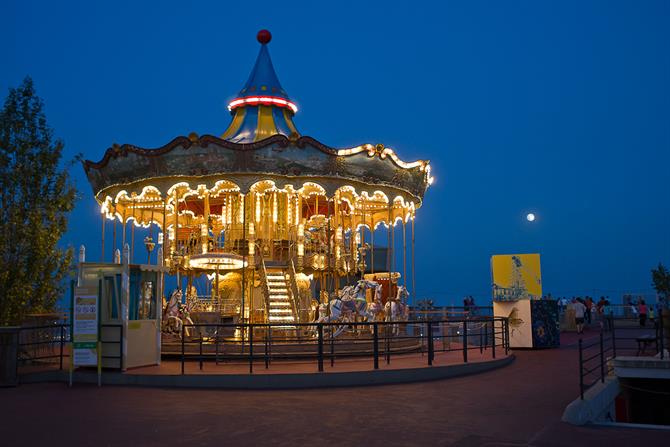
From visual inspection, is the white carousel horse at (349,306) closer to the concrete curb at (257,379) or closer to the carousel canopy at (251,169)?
the carousel canopy at (251,169)

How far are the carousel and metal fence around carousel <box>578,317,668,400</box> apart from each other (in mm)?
5231

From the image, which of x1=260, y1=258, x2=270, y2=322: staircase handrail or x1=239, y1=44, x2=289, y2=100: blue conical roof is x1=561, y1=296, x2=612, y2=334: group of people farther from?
x1=239, y1=44, x2=289, y2=100: blue conical roof

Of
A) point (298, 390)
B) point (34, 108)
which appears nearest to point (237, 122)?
point (34, 108)

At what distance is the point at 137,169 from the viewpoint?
17.6 metres

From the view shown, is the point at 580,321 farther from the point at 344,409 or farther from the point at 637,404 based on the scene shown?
the point at 344,409

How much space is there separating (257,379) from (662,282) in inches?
1110

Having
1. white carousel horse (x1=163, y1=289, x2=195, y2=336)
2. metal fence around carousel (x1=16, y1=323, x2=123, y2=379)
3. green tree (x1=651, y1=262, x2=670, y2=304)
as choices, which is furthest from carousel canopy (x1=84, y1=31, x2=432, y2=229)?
green tree (x1=651, y1=262, x2=670, y2=304)

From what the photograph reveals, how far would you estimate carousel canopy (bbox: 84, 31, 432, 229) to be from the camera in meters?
16.8

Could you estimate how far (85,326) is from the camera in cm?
1191

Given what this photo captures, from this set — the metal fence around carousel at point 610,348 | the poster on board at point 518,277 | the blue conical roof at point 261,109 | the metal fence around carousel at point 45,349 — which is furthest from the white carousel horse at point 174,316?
the poster on board at point 518,277

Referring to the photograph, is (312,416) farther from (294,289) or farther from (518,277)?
(518,277)

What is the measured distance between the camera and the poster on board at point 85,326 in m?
11.8

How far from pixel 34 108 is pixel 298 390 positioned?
9.52 m

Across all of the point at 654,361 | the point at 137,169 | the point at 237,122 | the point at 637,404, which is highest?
the point at 237,122
